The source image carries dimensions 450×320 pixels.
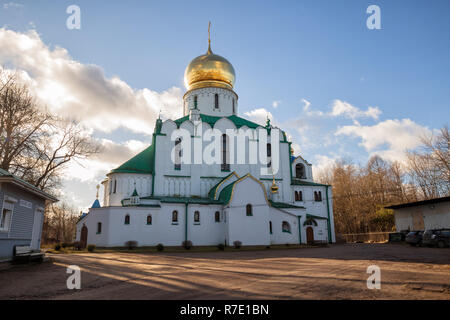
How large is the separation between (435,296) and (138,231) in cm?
2108

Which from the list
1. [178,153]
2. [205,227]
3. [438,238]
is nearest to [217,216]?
[205,227]

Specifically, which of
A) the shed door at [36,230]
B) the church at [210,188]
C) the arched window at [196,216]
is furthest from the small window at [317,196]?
the shed door at [36,230]

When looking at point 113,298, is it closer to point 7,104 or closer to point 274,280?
point 274,280

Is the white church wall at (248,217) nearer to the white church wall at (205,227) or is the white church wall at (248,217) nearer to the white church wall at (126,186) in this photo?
the white church wall at (205,227)

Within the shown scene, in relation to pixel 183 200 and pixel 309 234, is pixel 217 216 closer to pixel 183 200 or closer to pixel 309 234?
pixel 183 200

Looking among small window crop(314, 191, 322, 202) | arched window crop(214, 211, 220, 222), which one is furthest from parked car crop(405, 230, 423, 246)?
arched window crop(214, 211, 220, 222)

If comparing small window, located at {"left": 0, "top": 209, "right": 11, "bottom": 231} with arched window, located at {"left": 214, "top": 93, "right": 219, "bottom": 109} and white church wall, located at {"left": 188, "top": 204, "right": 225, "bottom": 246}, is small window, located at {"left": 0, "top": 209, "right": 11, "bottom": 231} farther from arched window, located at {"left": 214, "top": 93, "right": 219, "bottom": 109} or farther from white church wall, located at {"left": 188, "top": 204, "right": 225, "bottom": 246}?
arched window, located at {"left": 214, "top": 93, "right": 219, "bottom": 109}

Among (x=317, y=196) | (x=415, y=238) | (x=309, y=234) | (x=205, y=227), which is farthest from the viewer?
(x=317, y=196)

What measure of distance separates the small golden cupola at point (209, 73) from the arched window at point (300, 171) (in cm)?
1193

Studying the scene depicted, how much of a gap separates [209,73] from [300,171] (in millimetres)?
15079

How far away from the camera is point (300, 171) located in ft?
113

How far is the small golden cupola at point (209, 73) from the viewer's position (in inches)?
1334
